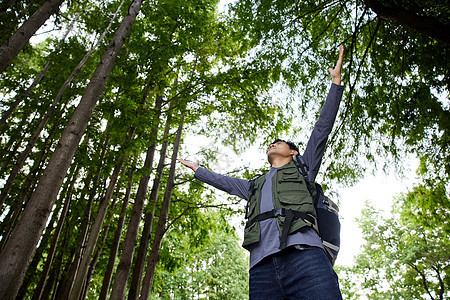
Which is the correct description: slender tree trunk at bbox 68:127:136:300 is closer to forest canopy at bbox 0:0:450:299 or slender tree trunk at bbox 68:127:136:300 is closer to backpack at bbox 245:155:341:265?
forest canopy at bbox 0:0:450:299

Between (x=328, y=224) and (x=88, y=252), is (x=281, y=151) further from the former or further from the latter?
(x=88, y=252)

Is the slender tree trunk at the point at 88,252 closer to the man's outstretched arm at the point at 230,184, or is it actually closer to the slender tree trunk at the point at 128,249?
the slender tree trunk at the point at 128,249

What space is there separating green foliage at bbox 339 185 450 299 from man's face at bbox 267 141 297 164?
6.59 m

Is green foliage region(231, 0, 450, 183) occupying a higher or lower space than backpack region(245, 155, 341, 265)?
higher

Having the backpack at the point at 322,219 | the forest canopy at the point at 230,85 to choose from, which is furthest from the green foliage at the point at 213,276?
the backpack at the point at 322,219

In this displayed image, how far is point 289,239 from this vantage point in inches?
62.8

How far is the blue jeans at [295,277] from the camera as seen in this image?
142cm

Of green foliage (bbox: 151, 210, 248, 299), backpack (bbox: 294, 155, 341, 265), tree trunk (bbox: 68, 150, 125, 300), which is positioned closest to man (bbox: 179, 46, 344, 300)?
backpack (bbox: 294, 155, 341, 265)

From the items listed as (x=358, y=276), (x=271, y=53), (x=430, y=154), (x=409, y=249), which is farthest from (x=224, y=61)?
(x=358, y=276)

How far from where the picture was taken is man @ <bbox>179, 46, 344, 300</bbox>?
146cm

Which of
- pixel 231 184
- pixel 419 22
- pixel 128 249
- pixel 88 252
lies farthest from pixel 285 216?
pixel 128 249

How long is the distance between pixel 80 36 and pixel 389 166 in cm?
1049

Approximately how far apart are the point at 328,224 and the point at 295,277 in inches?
20.7

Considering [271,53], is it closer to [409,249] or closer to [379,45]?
[379,45]
